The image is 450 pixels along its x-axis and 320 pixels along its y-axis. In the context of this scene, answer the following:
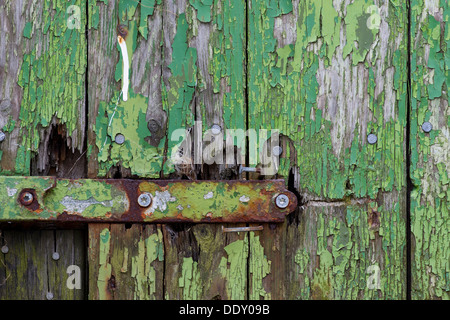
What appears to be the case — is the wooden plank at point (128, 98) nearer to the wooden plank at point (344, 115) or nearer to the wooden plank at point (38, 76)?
the wooden plank at point (38, 76)

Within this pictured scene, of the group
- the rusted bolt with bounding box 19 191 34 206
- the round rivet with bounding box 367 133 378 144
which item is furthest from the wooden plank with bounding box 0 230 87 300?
the round rivet with bounding box 367 133 378 144

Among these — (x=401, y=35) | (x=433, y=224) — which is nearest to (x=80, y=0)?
(x=401, y=35)

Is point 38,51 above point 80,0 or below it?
below

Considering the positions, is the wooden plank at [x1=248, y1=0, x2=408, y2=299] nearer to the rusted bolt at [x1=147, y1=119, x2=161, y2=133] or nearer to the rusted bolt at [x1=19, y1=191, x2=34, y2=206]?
the rusted bolt at [x1=147, y1=119, x2=161, y2=133]

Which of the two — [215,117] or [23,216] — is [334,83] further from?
[23,216]

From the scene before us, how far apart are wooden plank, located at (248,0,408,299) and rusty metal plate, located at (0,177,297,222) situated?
0.26ft

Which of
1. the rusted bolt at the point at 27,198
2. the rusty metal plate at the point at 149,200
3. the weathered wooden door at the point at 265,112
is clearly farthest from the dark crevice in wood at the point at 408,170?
the rusted bolt at the point at 27,198

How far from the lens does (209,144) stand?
973 mm

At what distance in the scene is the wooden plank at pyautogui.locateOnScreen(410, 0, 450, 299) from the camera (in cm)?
96

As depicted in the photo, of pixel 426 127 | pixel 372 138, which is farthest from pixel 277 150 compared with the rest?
pixel 426 127

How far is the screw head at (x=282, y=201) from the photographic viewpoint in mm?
960

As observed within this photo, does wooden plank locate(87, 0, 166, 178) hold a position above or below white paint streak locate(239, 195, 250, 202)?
above
